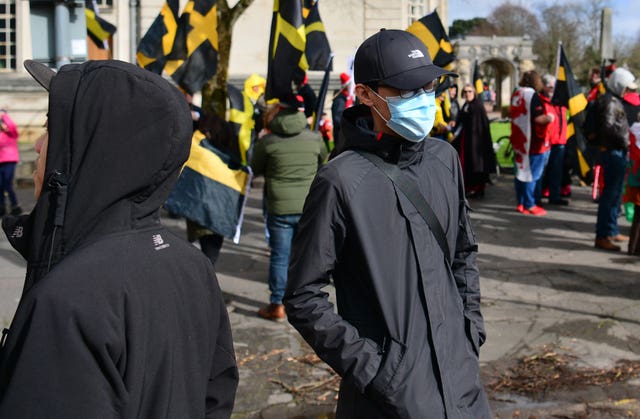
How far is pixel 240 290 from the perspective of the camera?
7.55m

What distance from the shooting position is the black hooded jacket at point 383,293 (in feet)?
7.91

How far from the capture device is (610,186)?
890 cm

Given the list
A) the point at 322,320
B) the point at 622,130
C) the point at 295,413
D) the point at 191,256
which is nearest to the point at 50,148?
the point at 191,256

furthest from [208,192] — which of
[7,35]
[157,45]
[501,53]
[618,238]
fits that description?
[501,53]

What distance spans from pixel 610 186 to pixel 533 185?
93.9 inches

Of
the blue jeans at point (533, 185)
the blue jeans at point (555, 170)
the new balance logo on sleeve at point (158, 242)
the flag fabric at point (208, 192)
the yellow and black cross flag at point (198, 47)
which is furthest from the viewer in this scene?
the blue jeans at point (555, 170)

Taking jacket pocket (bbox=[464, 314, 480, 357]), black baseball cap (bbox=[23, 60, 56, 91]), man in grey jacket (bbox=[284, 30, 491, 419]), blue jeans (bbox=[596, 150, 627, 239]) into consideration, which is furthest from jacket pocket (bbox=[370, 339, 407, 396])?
blue jeans (bbox=[596, 150, 627, 239])

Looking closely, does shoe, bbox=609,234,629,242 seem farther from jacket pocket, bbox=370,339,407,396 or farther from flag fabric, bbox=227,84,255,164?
jacket pocket, bbox=370,339,407,396

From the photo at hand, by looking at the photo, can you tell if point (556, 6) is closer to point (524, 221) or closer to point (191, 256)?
point (524, 221)

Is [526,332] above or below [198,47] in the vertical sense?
below

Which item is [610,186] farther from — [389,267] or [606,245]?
[389,267]

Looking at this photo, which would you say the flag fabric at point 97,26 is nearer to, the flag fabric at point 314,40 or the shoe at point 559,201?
the flag fabric at point 314,40

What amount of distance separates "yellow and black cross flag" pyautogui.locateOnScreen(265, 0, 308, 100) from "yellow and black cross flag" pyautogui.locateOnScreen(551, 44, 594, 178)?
4.05 m

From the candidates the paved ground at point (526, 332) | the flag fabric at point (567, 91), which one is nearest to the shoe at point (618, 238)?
the paved ground at point (526, 332)
